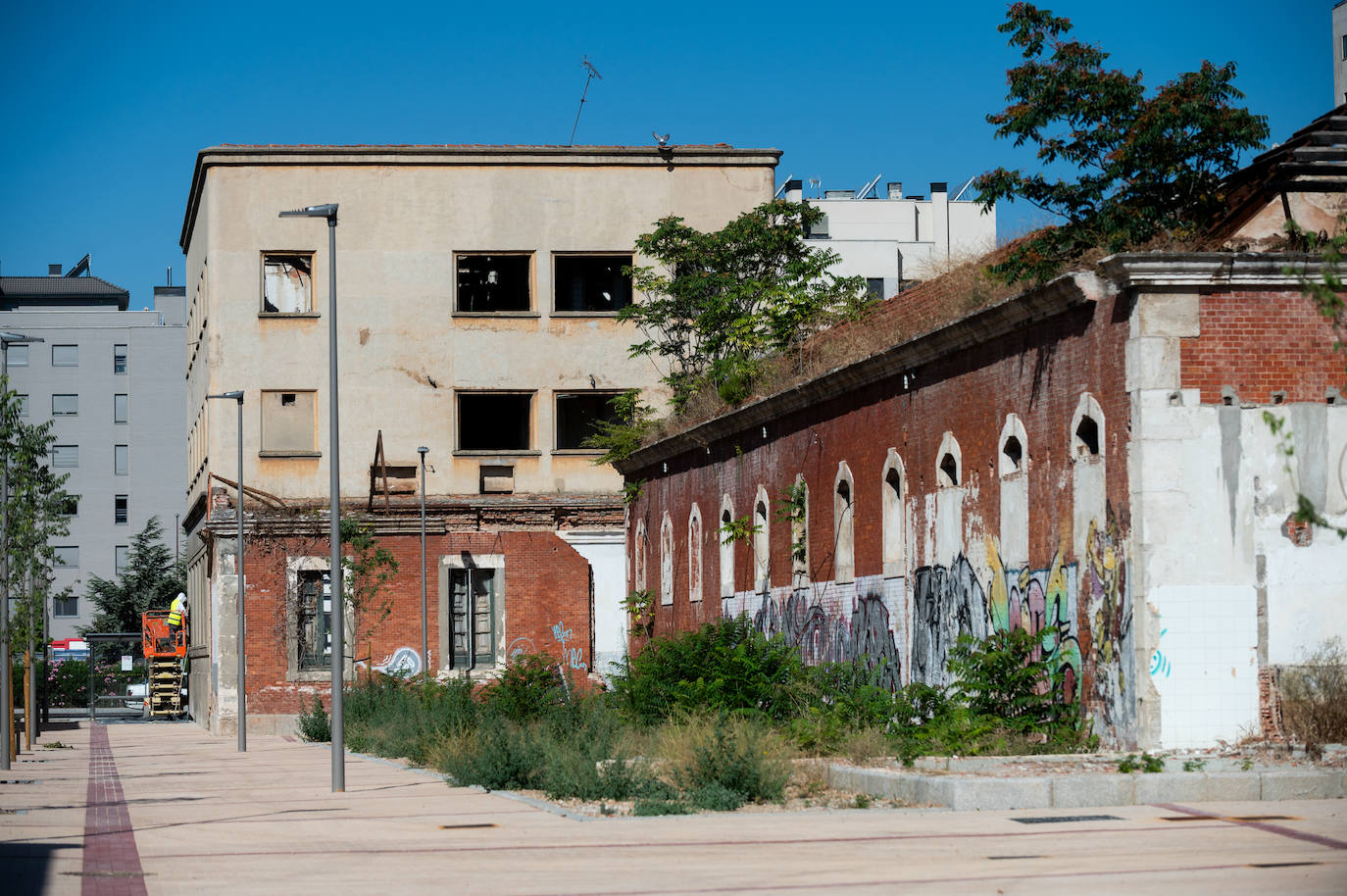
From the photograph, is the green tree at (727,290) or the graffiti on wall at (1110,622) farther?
the green tree at (727,290)

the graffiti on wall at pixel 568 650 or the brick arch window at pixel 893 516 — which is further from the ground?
the brick arch window at pixel 893 516

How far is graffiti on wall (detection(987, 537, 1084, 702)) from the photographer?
1975cm

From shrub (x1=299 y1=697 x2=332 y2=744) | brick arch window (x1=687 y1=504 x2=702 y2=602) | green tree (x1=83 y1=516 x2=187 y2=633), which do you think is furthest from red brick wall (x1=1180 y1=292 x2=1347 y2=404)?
green tree (x1=83 y1=516 x2=187 y2=633)

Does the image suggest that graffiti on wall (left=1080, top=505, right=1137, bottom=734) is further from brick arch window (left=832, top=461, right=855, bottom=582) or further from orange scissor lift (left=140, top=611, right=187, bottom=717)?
orange scissor lift (left=140, top=611, right=187, bottom=717)

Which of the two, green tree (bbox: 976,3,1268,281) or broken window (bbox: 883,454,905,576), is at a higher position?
green tree (bbox: 976,3,1268,281)

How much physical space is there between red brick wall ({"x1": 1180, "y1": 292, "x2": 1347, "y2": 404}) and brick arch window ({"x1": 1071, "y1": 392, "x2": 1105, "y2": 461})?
1.37 m

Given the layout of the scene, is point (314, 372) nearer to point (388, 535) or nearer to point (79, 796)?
point (388, 535)

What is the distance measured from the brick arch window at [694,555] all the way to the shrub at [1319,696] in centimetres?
1939

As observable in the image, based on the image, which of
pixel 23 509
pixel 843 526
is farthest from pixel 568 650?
pixel 843 526

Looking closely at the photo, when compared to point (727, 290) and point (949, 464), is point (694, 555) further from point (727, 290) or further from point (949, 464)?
point (949, 464)

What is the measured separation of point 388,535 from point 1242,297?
107ft

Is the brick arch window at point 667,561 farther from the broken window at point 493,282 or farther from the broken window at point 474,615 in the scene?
the broken window at point 493,282

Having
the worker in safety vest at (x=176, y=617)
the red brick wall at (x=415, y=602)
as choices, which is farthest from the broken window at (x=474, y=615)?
the worker in safety vest at (x=176, y=617)

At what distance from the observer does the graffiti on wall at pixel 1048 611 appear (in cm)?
1975
